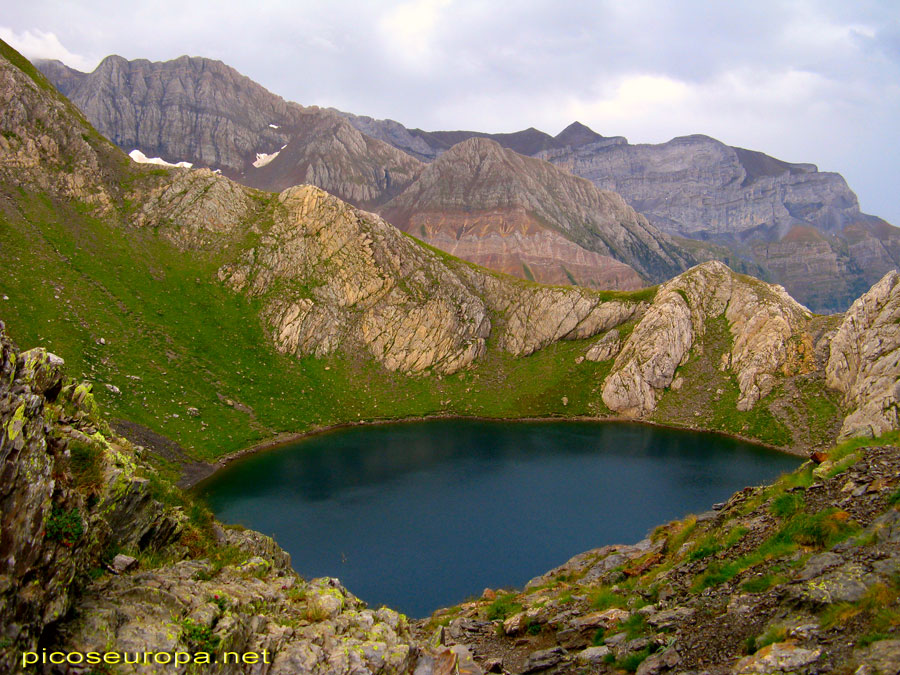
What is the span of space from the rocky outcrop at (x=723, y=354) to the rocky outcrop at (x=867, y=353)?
6144 mm

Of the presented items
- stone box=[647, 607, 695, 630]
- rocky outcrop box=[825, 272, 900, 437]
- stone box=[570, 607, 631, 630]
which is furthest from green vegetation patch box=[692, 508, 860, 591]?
rocky outcrop box=[825, 272, 900, 437]

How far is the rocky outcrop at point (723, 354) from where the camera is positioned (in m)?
90.9

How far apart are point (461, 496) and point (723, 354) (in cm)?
6806

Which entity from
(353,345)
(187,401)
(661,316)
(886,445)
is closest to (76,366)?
(187,401)

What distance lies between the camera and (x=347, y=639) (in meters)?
13.0

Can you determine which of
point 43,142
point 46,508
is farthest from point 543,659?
point 43,142

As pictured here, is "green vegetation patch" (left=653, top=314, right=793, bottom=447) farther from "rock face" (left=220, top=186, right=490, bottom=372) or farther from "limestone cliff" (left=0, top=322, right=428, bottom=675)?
"limestone cliff" (left=0, top=322, right=428, bottom=675)

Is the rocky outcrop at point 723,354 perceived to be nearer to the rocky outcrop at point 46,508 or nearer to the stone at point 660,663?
the stone at point 660,663

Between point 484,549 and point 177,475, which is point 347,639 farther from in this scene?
point 177,475

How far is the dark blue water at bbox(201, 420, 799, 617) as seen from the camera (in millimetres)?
43781

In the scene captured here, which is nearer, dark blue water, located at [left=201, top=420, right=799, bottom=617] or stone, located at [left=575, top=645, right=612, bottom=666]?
stone, located at [left=575, top=645, right=612, bottom=666]

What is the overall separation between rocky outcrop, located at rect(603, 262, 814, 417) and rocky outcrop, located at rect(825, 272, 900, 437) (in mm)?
6144

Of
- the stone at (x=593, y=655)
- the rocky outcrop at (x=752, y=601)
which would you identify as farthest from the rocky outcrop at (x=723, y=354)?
the stone at (x=593, y=655)

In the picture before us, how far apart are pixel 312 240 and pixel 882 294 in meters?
106
